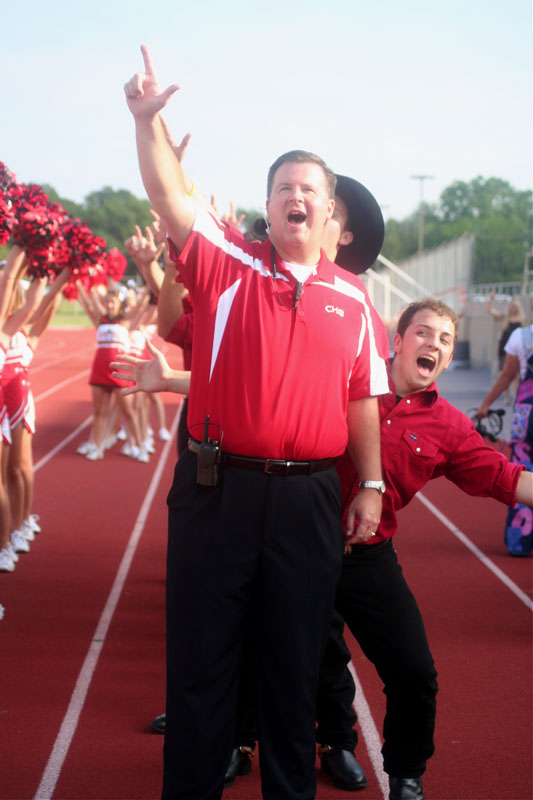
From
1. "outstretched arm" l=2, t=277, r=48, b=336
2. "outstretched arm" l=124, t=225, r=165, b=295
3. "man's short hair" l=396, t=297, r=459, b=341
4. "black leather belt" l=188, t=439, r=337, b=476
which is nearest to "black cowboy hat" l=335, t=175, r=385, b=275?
"man's short hair" l=396, t=297, r=459, b=341

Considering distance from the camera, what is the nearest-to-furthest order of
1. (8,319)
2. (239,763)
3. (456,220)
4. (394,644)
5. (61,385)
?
(394,644), (239,763), (8,319), (61,385), (456,220)

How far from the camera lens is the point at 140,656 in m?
5.11

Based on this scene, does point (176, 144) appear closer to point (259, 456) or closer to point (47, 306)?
point (259, 456)

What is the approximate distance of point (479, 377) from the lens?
24.7 meters

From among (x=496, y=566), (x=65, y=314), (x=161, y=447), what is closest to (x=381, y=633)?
(x=496, y=566)

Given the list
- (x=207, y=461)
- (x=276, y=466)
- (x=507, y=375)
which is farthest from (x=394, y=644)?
(x=507, y=375)

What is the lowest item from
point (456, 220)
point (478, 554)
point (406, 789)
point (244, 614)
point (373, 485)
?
point (478, 554)

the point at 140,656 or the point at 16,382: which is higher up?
the point at 16,382

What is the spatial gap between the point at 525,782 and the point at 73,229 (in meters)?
4.14

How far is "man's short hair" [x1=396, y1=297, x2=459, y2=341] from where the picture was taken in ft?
11.4

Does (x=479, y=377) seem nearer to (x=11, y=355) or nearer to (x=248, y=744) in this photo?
(x=11, y=355)

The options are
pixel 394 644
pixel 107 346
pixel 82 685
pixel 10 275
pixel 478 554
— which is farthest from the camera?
pixel 107 346

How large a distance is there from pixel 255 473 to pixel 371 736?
205cm

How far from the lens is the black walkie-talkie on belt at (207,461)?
263cm
